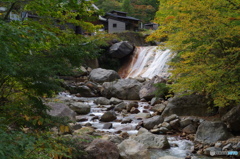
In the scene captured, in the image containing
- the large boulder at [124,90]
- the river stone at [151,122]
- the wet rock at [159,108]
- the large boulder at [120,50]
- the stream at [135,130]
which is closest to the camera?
the stream at [135,130]

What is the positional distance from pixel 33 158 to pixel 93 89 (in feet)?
51.5

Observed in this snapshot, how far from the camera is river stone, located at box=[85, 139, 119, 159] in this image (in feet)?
16.9

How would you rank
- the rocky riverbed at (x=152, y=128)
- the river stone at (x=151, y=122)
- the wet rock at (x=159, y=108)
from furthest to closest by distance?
the wet rock at (x=159, y=108)
the river stone at (x=151, y=122)
the rocky riverbed at (x=152, y=128)

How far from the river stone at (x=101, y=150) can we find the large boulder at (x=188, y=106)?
6186 millimetres

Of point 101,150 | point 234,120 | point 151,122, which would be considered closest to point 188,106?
point 151,122

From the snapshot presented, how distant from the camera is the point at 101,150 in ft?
17.3

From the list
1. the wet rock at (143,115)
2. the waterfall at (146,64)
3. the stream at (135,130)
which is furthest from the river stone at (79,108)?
the waterfall at (146,64)

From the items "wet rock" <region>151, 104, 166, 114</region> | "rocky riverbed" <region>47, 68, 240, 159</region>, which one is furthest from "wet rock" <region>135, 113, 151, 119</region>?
"wet rock" <region>151, 104, 166, 114</region>

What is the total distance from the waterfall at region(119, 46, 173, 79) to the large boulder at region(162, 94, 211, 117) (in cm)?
1101

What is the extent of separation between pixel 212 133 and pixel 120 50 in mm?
19881

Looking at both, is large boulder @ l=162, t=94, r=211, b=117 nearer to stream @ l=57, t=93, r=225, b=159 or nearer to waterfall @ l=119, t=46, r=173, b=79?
stream @ l=57, t=93, r=225, b=159

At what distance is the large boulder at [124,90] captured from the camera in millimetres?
16922

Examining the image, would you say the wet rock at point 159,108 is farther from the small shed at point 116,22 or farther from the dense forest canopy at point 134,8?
the dense forest canopy at point 134,8

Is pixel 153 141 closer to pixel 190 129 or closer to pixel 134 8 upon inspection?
pixel 190 129
